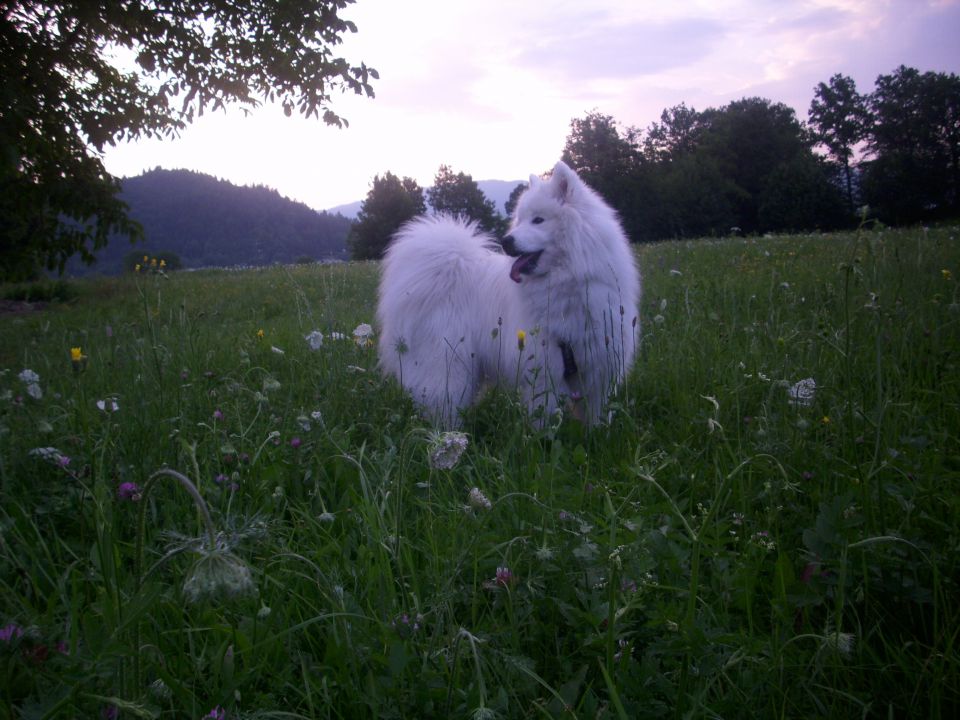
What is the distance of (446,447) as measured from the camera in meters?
1.09

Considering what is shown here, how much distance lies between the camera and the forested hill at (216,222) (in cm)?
2856

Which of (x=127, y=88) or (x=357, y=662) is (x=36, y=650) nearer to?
(x=357, y=662)

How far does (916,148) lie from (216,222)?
3501 cm

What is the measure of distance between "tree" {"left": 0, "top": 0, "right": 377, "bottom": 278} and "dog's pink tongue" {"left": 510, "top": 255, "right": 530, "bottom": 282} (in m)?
4.90

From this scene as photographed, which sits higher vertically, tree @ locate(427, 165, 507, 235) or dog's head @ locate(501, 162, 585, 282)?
tree @ locate(427, 165, 507, 235)

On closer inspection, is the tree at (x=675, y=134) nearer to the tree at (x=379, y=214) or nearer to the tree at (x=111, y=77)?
the tree at (x=379, y=214)

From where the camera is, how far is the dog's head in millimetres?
3573

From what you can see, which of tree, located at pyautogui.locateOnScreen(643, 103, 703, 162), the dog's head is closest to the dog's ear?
the dog's head

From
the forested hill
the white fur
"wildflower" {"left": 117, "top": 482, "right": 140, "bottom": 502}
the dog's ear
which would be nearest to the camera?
"wildflower" {"left": 117, "top": 482, "right": 140, "bottom": 502}

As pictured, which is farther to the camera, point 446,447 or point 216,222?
point 216,222

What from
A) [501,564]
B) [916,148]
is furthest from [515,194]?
[501,564]

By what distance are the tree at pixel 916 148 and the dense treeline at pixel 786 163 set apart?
0.05 metres

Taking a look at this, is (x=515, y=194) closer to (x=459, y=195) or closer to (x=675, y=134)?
(x=459, y=195)

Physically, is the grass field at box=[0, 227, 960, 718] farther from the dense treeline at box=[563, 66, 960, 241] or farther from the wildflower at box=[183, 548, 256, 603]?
the dense treeline at box=[563, 66, 960, 241]
